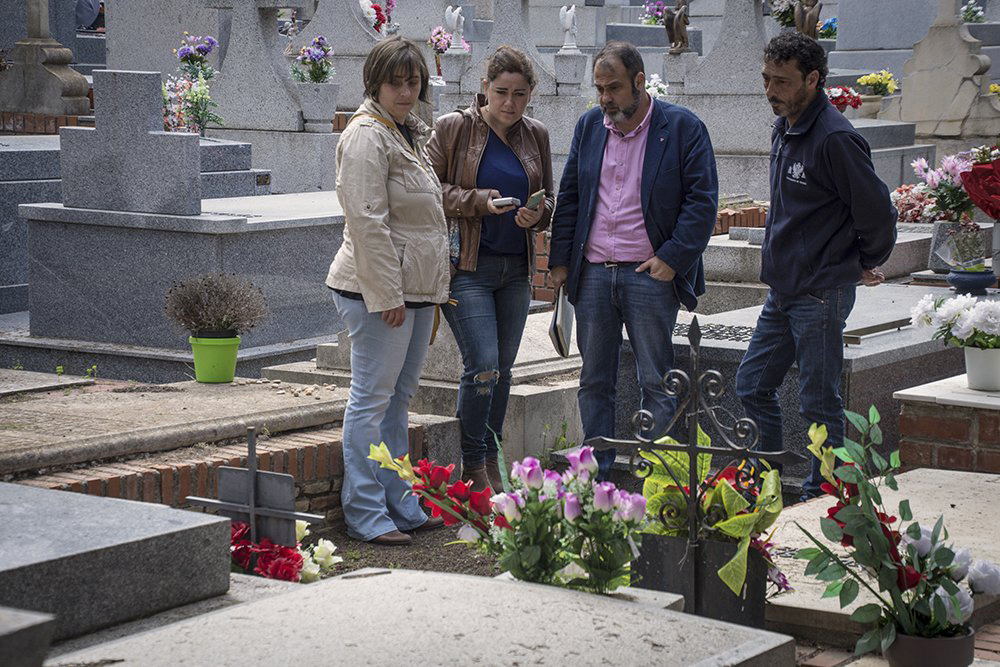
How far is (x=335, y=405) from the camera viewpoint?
19.9ft

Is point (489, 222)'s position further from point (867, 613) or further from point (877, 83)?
point (877, 83)

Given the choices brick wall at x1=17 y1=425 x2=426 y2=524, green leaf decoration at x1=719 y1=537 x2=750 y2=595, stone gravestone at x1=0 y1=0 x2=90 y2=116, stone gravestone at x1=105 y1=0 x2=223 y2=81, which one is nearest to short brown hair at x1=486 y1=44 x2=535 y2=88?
brick wall at x1=17 y1=425 x2=426 y2=524

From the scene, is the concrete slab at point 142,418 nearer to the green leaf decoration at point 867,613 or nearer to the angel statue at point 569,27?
the green leaf decoration at point 867,613

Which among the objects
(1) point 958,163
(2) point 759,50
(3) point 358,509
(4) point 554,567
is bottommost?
(3) point 358,509

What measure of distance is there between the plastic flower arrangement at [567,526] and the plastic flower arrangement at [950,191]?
585cm

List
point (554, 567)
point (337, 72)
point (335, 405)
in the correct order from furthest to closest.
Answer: point (337, 72), point (335, 405), point (554, 567)

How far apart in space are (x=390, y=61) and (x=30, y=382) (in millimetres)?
2452

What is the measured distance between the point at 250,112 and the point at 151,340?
239 inches

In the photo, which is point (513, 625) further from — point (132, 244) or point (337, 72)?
point (337, 72)

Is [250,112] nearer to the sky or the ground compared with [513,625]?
nearer to the sky

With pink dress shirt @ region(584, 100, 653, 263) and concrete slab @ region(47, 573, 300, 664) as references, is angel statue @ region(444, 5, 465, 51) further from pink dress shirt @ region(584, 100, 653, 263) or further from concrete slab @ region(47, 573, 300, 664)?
concrete slab @ region(47, 573, 300, 664)

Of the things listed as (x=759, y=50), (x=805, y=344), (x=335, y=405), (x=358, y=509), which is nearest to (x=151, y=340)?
(x=335, y=405)

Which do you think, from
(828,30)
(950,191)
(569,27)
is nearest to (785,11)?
(569,27)

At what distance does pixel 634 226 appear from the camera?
5.46 m
